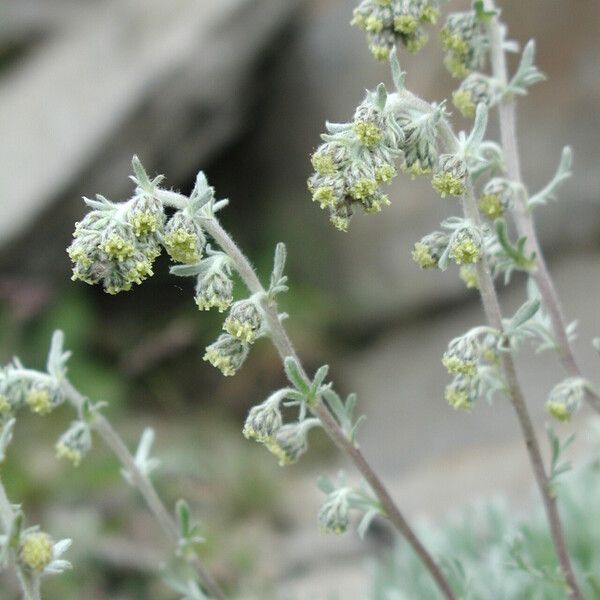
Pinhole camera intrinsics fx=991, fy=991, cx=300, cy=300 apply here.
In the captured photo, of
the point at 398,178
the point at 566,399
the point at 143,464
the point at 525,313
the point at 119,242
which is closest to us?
the point at 119,242

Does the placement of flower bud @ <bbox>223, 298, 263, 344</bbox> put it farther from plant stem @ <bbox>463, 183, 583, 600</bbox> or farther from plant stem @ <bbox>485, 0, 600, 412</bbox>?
plant stem @ <bbox>485, 0, 600, 412</bbox>

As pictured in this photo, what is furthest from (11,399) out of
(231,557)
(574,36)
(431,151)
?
(574,36)

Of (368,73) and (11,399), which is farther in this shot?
(368,73)

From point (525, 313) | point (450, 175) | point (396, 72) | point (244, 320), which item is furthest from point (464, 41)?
point (244, 320)

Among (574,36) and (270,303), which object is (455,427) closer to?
(574,36)

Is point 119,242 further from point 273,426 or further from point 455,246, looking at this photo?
point 455,246

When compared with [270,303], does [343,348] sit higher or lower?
lower
